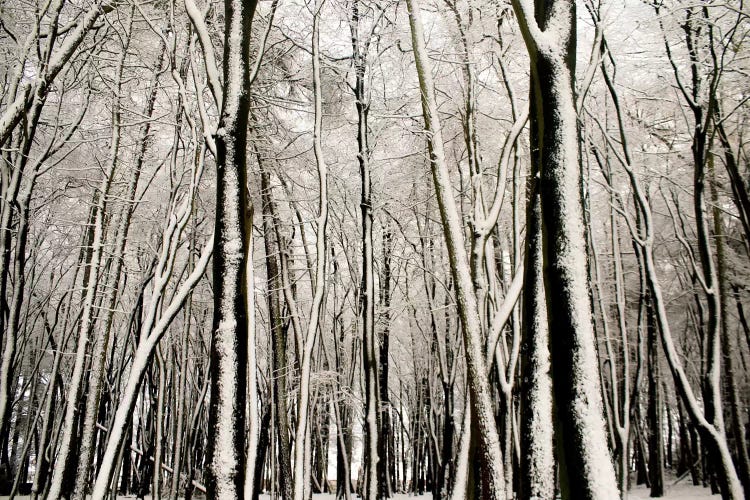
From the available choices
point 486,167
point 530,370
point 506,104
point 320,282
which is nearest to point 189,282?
point 320,282

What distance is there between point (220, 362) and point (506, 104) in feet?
29.7

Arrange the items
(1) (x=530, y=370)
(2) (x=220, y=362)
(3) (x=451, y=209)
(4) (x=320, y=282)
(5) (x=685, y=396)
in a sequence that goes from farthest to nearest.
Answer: (5) (x=685, y=396) < (4) (x=320, y=282) < (3) (x=451, y=209) < (1) (x=530, y=370) < (2) (x=220, y=362)

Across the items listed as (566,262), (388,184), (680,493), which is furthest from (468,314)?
(680,493)

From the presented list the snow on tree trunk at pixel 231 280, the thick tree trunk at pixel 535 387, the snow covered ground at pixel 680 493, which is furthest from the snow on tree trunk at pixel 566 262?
the snow covered ground at pixel 680 493

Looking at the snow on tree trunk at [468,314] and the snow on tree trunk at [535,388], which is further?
the snow on tree trunk at [468,314]

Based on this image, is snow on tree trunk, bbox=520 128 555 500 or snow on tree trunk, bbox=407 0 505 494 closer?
snow on tree trunk, bbox=520 128 555 500

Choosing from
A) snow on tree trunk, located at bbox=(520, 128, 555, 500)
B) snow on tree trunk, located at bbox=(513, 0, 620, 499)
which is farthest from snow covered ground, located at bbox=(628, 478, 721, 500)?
snow on tree trunk, located at bbox=(513, 0, 620, 499)

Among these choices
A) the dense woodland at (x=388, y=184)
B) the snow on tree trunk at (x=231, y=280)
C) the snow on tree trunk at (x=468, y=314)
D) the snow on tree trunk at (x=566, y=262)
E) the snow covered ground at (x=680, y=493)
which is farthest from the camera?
the snow covered ground at (x=680, y=493)

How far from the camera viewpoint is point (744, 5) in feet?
23.7

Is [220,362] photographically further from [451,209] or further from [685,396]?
[685,396]

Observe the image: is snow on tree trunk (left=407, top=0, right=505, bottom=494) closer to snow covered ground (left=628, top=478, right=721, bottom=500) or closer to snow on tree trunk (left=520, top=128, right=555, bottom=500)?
snow on tree trunk (left=520, top=128, right=555, bottom=500)

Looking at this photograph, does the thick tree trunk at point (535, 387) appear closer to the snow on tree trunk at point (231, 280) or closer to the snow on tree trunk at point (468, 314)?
the snow on tree trunk at point (468, 314)

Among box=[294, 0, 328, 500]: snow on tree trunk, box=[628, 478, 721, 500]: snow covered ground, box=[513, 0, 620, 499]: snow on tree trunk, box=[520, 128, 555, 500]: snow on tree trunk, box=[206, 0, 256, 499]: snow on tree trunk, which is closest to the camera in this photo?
box=[513, 0, 620, 499]: snow on tree trunk

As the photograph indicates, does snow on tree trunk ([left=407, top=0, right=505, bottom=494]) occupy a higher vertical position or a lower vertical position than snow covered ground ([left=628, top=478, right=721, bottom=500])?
higher
